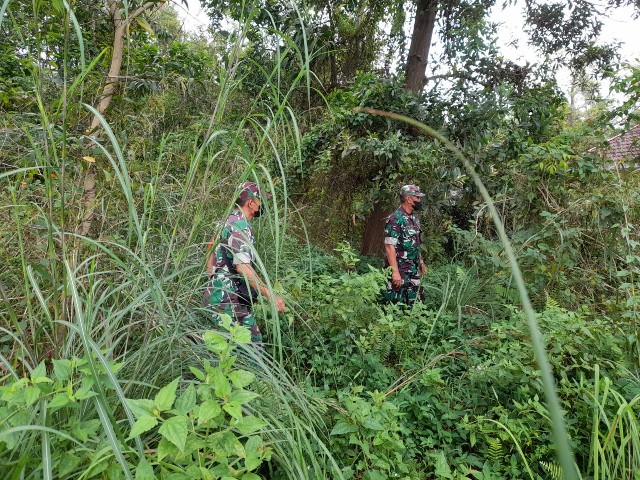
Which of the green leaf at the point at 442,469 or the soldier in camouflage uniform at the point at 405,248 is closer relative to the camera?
the green leaf at the point at 442,469

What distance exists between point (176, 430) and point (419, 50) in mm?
6036

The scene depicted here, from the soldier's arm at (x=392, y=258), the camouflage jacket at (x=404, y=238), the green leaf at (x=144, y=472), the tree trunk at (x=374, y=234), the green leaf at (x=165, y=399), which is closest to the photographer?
the green leaf at (x=144, y=472)

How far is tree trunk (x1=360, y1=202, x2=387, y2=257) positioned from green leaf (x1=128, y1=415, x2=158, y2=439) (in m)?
4.96

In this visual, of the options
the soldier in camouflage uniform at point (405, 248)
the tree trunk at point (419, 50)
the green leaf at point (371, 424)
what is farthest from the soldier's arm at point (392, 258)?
the tree trunk at point (419, 50)

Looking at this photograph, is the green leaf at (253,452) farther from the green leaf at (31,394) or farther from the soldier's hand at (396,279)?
the soldier's hand at (396,279)

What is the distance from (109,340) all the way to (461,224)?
201 inches

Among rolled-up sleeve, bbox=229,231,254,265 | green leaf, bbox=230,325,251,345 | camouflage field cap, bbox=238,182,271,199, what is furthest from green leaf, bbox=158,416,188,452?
camouflage field cap, bbox=238,182,271,199

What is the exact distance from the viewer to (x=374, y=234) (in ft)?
19.1

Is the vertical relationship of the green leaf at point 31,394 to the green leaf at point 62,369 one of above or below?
below

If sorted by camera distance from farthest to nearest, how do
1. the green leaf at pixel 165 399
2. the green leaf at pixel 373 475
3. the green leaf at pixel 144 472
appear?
the green leaf at pixel 373 475 < the green leaf at pixel 165 399 < the green leaf at pixel 144 472

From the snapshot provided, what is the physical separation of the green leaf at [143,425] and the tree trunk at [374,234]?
4.96 meters

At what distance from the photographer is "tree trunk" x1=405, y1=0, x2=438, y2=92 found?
5785mm

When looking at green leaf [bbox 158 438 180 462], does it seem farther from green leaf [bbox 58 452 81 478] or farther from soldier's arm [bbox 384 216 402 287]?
soldier's arm [bbox 384 216 402 287]

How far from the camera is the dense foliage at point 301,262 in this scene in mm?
1102
